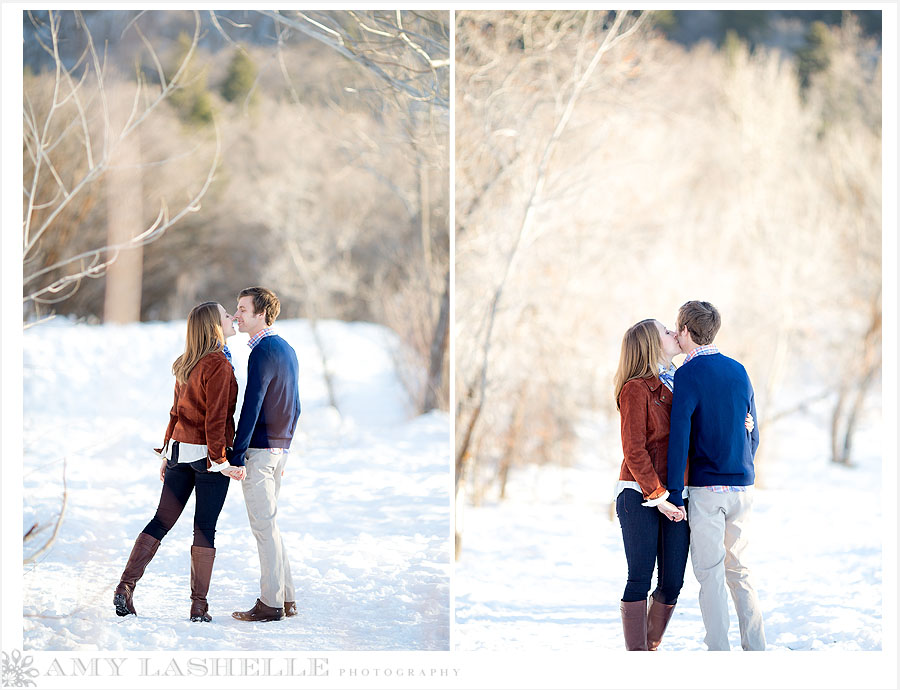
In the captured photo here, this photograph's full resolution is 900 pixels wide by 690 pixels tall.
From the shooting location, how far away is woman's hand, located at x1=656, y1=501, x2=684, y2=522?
2732 millimetres

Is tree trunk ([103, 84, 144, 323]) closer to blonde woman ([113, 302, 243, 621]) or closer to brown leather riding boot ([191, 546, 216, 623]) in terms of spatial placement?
blonde woman ([113, 302, 243, 621])

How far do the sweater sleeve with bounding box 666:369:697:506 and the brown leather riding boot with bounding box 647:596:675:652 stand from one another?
43 cm

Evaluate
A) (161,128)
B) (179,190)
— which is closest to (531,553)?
(179,190)

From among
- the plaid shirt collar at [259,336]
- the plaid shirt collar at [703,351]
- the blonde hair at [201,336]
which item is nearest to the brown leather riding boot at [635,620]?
the plaid shirt collar at [703,351]

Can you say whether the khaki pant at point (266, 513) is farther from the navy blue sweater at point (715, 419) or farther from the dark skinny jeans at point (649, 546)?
the navy blue sweater at point (715, 419)

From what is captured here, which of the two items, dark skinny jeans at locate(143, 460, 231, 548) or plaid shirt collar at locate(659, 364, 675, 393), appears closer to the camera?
plaid shirt collar at locate(659, 364, 675, 393)

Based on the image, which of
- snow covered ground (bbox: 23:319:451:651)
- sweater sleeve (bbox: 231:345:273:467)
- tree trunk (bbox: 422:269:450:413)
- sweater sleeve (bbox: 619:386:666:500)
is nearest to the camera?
sweater sleeve (bbox: 619:386:666:500)

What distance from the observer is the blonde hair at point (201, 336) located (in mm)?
2977

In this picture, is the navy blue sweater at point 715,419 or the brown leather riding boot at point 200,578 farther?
the brown leather riding boot at point 200,578

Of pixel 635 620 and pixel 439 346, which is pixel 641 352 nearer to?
pixel 635 620

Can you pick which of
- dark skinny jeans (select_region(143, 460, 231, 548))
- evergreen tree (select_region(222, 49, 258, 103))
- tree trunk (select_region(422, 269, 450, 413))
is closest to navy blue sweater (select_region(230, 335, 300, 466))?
dark skinny jeans (select_region(143, 460, 231, 548))

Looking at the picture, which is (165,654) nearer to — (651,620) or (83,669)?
(83,669)

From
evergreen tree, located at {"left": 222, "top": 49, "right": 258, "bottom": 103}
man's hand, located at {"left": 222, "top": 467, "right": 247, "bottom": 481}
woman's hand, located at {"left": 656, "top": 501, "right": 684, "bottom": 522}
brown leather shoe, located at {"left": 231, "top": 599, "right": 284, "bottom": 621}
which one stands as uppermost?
evergreen tree, located at {"left": 222, "top": 49, "right": 258, "bottom": 103}

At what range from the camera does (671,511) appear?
8.99 ft
